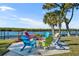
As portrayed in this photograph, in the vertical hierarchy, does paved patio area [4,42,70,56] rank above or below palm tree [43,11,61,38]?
below

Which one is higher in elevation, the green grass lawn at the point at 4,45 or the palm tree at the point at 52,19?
the palm tree at the point at 52,19

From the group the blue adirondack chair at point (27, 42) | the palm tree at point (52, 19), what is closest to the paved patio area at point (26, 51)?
the blue adirondack chair at point (27, 42)

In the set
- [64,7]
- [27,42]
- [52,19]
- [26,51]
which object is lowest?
[26,51]

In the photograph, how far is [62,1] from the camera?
9.21 ft

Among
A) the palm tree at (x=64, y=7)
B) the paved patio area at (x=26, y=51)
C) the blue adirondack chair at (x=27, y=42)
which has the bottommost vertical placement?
the paved patio area at (x=26, y=51)

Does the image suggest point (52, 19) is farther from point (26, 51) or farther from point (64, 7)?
point (26, 51)

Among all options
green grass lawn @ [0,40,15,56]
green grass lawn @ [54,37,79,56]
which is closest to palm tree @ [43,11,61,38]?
green grass lawn @ [54,37,79,56]

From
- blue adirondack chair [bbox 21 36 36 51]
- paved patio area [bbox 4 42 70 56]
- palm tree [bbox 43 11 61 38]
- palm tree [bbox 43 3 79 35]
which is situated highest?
palm tree [bbox 43 3 79 35]

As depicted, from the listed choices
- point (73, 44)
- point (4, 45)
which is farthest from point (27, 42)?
point (73, 44)

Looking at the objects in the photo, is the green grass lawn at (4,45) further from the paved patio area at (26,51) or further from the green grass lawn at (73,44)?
the green grass lawn at (73,44)

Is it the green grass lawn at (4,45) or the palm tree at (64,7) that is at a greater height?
the palm tree at (64,7)

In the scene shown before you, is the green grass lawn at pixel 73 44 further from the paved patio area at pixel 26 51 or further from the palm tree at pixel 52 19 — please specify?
the palm tree at pixel 52 19

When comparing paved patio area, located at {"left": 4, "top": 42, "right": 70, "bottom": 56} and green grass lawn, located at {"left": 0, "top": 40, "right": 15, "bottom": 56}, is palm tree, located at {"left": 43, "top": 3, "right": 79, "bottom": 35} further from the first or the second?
green grass lawn, located at {"left": 0, "top": 40, "right": 15, "bottom": 56}

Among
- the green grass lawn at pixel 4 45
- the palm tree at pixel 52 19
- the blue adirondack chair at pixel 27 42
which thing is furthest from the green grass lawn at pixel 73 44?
the green grass lawn at pixel 4 45
